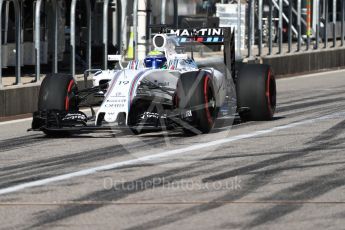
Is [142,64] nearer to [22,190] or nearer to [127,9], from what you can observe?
[22,190]

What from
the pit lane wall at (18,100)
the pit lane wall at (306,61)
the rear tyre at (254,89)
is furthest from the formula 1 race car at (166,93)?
the pit lane wall at (306,61)

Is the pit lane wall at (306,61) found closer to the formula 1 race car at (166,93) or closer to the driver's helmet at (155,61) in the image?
the formula 1 race car at (166,93)

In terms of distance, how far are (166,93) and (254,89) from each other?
154 cm

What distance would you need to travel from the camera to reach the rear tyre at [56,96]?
1534 centimetres

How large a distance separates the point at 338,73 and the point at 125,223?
2211 cm

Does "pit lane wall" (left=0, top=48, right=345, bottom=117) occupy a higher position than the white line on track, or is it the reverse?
"pit lane wall" (left=0, top=48, right=345, bottom=117)

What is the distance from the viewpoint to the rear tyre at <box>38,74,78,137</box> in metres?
15.3

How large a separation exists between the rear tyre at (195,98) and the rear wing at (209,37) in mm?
1907

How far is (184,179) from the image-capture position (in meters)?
11.4

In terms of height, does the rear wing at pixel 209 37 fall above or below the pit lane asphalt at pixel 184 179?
above

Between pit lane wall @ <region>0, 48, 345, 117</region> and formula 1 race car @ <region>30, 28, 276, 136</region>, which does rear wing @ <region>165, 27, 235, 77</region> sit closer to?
formula 1 race car @ <region>30, 28, 276, 136</region>

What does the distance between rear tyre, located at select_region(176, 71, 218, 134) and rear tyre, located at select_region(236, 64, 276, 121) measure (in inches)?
58.0

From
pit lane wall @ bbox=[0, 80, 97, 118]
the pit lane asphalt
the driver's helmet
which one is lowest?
the pit lane asphalt

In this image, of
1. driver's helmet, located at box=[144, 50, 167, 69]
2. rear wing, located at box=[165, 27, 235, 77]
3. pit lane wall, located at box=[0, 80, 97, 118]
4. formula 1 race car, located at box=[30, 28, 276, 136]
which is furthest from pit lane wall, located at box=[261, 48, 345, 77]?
driver's helmet, located at box=[144, 50, 167, 69]
